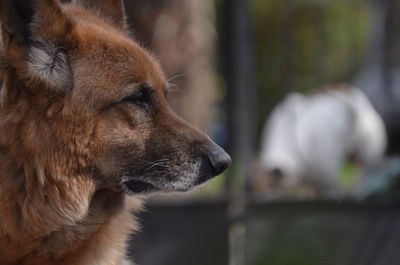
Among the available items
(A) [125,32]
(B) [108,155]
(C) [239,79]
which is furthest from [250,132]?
(B) [108,155]

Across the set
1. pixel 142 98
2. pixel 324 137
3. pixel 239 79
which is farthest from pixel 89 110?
pixel 324 137

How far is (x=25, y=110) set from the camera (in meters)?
3.74

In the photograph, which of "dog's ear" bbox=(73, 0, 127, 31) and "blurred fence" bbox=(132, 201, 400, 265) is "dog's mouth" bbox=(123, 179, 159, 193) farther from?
"blurred fence" bbox=(132, 201, 400, 265)

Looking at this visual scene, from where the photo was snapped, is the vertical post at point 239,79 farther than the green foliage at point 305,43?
No

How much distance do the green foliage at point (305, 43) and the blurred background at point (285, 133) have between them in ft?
0.09

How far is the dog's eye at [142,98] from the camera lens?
12.9 ft

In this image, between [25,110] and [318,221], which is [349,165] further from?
[25,110]

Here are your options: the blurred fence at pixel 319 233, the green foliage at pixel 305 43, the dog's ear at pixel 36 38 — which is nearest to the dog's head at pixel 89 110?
the dog's ear at pixel 36 38

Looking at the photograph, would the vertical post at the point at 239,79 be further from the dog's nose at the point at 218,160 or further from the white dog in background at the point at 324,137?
the dog's nose at the point at 218,160

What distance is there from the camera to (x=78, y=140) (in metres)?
3.77

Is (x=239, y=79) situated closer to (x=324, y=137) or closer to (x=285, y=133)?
(x=324, y=137)

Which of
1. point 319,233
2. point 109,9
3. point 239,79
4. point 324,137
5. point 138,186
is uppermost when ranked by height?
point 109,9

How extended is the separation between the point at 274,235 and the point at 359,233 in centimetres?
60

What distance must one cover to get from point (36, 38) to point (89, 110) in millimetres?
378
